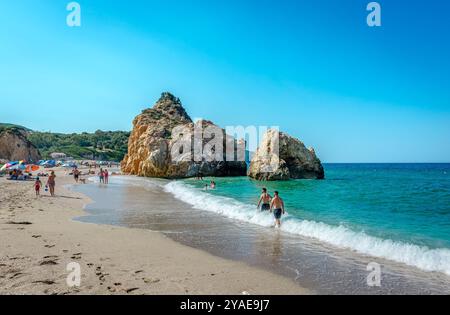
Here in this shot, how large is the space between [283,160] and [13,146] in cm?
6233

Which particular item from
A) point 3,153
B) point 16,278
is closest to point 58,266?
point 16,278

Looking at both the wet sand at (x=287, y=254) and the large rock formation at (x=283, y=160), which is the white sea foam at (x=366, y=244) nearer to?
the wet sand at (x=287, y=254)

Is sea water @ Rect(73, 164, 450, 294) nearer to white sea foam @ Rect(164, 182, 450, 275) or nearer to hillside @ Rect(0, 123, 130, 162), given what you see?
white sea foam @ Rect(164, 182, 450, 275)

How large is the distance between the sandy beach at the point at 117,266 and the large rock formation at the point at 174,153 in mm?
41261

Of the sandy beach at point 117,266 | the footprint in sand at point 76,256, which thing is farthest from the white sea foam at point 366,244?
the footprint in sand at point 76,256

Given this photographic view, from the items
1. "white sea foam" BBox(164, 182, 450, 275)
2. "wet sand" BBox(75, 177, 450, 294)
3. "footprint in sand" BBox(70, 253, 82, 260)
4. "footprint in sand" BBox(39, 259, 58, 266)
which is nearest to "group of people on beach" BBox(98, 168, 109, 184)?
"wet sand" BBox(75, 177, 450, 294)

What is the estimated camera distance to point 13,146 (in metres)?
71.9

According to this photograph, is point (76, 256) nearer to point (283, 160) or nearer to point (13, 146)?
point (283, 160)

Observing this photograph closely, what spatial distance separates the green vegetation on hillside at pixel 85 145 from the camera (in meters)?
121

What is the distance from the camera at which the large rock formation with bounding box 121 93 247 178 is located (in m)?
51.9

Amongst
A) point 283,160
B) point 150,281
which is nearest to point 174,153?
point 283,160

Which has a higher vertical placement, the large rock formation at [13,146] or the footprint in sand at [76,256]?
the large rock formation at [13,146]

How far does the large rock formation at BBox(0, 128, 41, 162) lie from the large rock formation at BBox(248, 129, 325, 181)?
5699 cm
